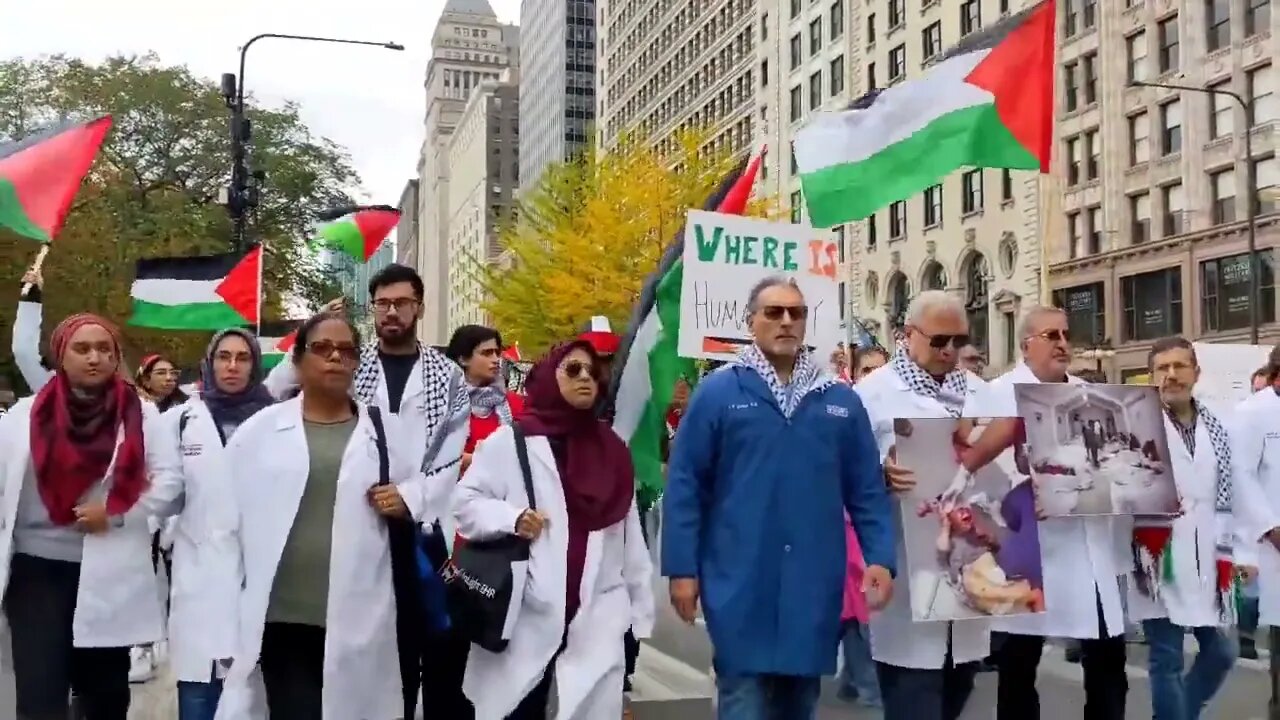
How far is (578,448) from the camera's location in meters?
5.20

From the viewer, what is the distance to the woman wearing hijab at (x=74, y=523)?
17.2 feet

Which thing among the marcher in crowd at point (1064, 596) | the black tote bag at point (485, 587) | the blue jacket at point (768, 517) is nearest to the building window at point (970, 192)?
the marcher in crowd at point (1064, 596)

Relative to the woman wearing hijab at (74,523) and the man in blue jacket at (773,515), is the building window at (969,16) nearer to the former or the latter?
the man in blue jacket at (773,515)

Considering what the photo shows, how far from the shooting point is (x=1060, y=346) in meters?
5.89

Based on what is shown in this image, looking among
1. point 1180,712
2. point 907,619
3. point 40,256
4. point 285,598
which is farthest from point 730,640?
point 40,256

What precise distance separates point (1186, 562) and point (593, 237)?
32.7 meters

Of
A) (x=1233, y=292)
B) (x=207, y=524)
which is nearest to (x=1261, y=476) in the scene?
(x=207, y=524)

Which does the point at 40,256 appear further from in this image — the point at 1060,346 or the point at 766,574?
the point at 1060,346

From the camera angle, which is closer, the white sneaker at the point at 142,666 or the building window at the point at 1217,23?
the white sneaker at the point at 142,666

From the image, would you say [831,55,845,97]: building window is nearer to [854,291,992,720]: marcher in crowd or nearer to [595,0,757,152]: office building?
[595,0,757,152]: office building

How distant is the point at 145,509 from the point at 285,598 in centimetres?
98

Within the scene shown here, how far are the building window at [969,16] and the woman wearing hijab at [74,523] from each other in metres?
48.0

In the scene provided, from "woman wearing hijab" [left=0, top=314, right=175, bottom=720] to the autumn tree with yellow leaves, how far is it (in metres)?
30.7

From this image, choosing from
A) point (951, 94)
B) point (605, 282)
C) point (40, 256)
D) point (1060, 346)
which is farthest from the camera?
point (605, 282)
